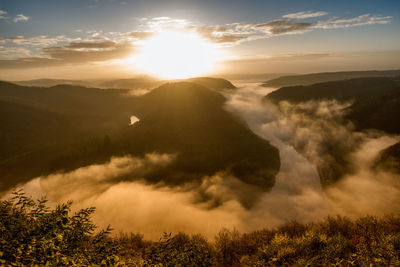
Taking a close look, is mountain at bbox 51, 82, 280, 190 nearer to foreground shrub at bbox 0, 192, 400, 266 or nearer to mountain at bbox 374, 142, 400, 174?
mountain at bbox 374, 142, 400, 174

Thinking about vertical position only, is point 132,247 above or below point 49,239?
below

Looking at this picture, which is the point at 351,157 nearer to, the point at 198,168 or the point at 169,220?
the point at 198,168

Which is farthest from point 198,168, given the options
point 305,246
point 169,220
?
point 305,246

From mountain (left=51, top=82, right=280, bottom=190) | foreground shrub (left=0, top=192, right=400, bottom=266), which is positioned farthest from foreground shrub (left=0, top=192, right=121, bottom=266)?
mountain (left=51, top=82, right=280, bottom=190)

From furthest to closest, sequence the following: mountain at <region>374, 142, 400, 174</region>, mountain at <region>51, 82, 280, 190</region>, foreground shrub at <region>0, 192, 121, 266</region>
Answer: mountain at <region>51, 82, 280, 190</region>, mountain at <region>374, 142, 400, 174</region>, foreground shrub at <region>0, 192, 121, 266</region>

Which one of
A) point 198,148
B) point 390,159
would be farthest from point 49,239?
point 390,159

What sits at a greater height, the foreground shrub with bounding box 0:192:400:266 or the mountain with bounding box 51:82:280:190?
the foreground shrub with bounding box 0:192:400:266

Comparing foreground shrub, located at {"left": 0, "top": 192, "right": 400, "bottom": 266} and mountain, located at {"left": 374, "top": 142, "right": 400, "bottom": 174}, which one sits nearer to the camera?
foreground shrub, located at {"left": 0, "top": 192, "right": 400, "bottom": 266}

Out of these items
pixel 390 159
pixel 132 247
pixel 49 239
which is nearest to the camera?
pixel 49 239

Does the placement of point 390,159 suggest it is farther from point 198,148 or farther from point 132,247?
point 132,247

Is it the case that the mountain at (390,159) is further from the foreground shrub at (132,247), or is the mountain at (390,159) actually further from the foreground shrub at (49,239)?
the foreground shrub at (49,239)

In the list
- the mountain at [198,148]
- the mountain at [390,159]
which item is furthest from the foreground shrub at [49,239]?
the mountain at [390,159]
